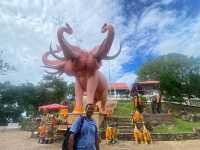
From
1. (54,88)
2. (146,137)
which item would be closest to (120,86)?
(54,88)

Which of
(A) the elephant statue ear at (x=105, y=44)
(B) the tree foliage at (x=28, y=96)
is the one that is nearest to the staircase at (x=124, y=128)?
(A) the elephant statue ear at (x=105, y=44)

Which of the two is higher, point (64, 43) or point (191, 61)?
point (191, 61)

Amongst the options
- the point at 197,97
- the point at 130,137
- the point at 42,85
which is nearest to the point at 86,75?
the point at 130,137

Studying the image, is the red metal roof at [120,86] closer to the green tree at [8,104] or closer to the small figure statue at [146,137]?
the green tree at [8,104]

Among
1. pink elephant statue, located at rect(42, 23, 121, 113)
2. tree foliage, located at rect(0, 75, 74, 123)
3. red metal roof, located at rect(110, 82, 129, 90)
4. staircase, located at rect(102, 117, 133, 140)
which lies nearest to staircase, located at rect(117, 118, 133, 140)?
staircase, located at rect(102, 117, 133, 140)

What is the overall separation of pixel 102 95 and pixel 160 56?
1500 inches

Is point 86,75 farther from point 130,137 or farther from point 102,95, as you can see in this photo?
point 130,137

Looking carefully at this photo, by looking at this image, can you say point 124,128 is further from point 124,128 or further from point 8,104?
point 8,104

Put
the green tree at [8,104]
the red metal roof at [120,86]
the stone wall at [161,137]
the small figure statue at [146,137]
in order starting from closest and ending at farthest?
the small figure statue at [146,137], the stone wall at [161,137], the green tree at [8,104], the red metal roof at [120,86]

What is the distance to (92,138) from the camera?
541 centimetres

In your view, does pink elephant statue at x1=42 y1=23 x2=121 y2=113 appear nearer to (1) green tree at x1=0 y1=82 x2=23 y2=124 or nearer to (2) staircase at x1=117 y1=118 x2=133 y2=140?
(2) staircase at x1=117 y1=118 x2=133 y2=140

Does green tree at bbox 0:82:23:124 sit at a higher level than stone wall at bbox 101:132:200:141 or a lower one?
higher

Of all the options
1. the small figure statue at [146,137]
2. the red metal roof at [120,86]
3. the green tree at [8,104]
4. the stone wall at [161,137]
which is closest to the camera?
the small figure statue at [146,137]

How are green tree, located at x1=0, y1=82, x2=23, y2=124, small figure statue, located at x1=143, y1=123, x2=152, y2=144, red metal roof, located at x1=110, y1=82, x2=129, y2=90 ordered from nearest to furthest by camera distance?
small figure statue, located at x1=143, y1=123, x2=152, y2=144 < green tree, located at x1=0, y1=82, x2=23, y2=124 < red metal roof, located at x1=110, y1=82, x2=129, y2=90
